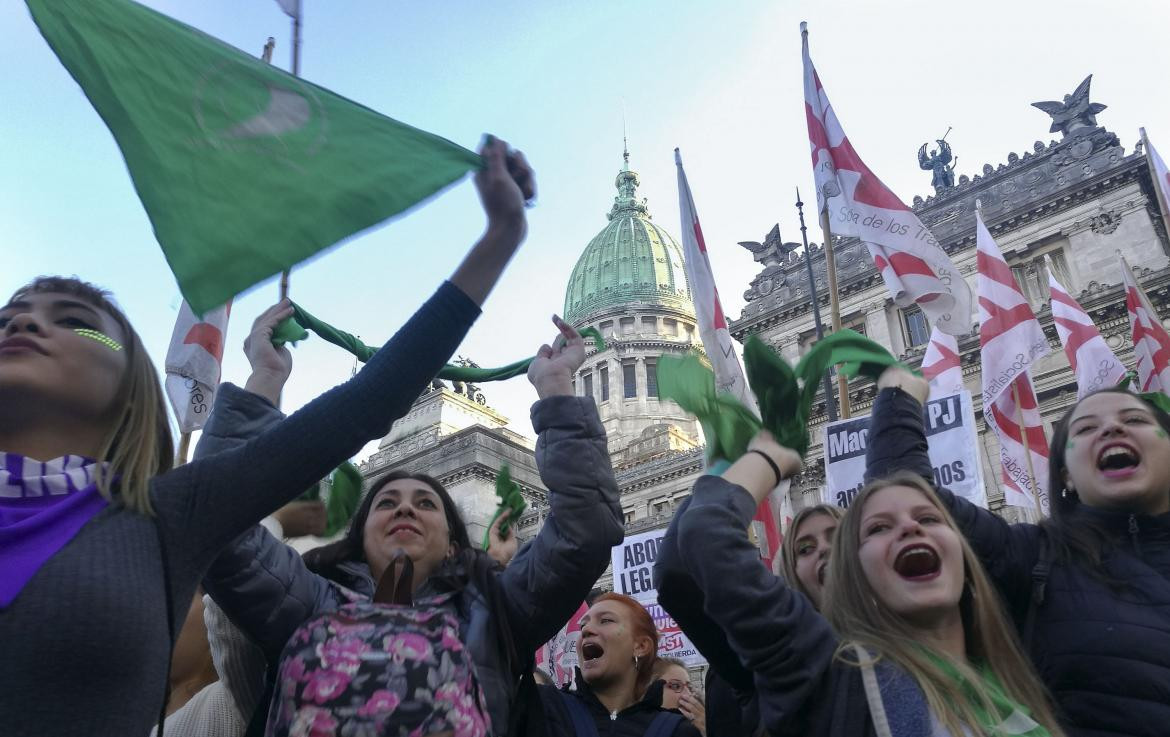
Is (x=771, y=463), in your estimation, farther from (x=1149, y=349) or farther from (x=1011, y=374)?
(x=1149, y=349)

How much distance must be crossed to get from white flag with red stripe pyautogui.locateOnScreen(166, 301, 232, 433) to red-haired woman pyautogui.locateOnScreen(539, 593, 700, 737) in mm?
4018

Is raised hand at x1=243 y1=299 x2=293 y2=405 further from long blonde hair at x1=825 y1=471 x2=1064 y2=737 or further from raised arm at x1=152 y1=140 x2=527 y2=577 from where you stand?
long blonde hair at x1=825 y1=471 x2=1064 y2=737

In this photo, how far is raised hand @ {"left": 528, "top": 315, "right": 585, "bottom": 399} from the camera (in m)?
3.40

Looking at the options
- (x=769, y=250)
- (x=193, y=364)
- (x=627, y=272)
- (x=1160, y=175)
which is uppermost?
(x=627, y=272)

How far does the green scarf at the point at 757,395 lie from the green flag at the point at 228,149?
1332 mm

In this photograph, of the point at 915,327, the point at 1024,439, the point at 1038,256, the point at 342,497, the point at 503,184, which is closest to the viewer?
the point at 503,184

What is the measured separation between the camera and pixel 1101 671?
2.87 metres

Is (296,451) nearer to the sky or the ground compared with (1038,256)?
nearer to the ground

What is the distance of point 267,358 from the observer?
3389 millimetres

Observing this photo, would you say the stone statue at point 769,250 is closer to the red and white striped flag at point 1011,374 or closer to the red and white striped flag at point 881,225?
the red and white striped flag at point 1011,374

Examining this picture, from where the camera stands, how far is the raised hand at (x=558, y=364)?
3.40m

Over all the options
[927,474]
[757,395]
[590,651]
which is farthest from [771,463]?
[590,651]

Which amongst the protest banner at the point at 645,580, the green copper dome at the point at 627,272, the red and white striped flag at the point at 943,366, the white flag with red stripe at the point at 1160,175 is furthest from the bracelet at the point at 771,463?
the green copper dome at the point at 627,272

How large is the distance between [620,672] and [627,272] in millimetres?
65993
